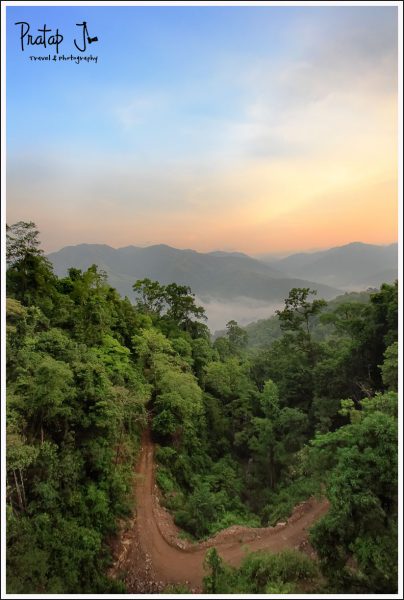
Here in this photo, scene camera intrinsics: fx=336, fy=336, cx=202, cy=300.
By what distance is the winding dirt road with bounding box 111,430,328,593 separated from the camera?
A: 11.2m

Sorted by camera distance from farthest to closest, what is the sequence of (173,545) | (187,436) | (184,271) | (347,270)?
(347,270), (184,271), (187,436), (173,545)

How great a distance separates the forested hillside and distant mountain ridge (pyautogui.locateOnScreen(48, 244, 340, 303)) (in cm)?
4192

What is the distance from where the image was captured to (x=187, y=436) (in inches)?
754

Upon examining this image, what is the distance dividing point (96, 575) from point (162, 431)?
25.1ft

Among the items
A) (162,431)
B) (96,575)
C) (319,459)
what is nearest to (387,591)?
(319,459)

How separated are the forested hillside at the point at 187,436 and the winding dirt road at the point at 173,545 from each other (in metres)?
0.71

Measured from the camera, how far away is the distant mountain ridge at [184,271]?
237ft

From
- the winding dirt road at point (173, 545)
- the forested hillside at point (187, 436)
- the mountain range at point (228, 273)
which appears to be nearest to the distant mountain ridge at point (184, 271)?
the mountain range at point (228, 273)

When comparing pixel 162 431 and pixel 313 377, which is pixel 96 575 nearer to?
pixel 162 431

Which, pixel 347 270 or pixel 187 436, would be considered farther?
pixel 347 270

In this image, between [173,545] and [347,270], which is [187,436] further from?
[347,270]

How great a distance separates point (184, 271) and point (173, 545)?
99118mm

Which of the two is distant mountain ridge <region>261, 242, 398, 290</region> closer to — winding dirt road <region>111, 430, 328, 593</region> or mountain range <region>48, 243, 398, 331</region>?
mountain range <region>48, 243, 398, 331</region>

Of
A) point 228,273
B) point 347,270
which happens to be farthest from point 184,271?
point 347,270
